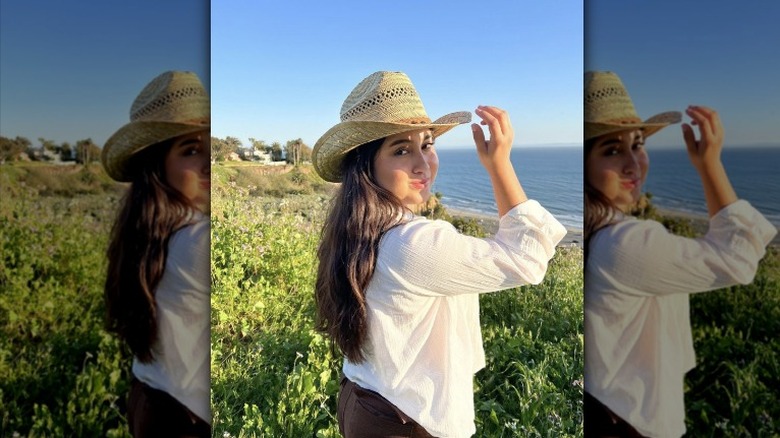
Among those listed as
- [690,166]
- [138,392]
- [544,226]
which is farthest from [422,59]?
[138,392]

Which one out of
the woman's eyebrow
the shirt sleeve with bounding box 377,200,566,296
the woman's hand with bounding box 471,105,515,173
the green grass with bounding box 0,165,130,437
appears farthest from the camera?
the woman's hand with bounding box 471,105,515,173

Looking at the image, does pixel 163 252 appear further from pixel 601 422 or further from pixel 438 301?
pixel 601 422

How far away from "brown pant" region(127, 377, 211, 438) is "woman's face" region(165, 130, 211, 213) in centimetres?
84

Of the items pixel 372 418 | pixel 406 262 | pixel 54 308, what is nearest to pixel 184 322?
pixel 54 308

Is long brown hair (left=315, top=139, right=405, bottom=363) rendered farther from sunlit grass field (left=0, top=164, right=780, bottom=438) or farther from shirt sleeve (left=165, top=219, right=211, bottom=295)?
shirt sleeve (left=165, top=219, right=211, bottom=295)

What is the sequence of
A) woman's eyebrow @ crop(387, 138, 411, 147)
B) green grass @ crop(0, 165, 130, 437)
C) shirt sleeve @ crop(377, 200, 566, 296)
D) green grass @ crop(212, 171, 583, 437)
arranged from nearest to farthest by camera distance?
shirt sleeve @ crop(377, 200, 566, 296) → green grass @ crop(0, 165, 130, 437) → woman's eyebrow @ crop(387, 138, 411, 147) → green grass @ crop(212, 171, 583, 437)

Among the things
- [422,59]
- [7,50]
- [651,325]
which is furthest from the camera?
[422,59]

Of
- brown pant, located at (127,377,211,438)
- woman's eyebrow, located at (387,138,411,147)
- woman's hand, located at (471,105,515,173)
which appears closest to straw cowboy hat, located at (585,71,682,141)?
woman's hand, located at (471,105,515,173)

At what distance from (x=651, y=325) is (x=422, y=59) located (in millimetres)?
1546

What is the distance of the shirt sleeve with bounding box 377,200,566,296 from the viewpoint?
8.88 feet

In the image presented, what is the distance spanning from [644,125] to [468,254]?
3.11 feet

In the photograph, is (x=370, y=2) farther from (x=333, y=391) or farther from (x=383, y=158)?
(x=333, y=391)

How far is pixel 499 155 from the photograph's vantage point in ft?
9.89

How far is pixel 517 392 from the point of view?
3270 mm
